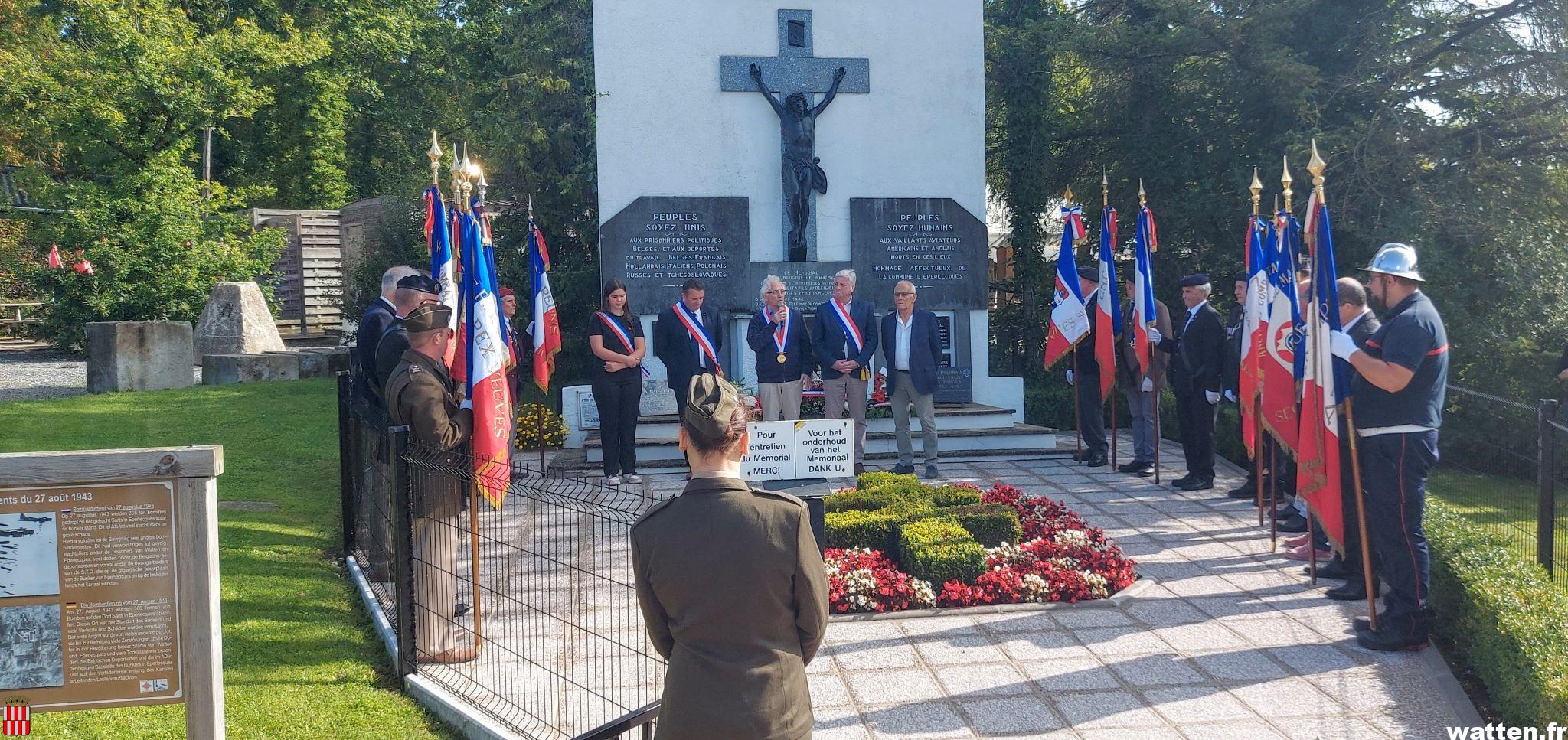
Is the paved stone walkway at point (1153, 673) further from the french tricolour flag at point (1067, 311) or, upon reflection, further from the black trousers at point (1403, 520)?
the french tricolour flag at point (1067, 311)

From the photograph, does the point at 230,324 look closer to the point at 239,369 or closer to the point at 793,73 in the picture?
the point at 239,369

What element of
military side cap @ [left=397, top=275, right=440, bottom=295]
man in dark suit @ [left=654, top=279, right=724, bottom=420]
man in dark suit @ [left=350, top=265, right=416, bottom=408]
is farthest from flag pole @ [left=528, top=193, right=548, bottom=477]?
military side cap @ [left=397, top=275, right=440, bottom=295]

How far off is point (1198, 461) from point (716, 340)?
4920 millimetres

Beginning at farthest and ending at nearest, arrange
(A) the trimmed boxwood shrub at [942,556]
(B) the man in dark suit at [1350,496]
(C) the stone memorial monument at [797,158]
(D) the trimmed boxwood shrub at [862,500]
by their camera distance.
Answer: (C) the stone memorial monument at [797,158]
(D) the trimmed boxwood shrub at [862,500]
(A) the trimmed boxwood shrub at [942,556]
(B) the man in dark suit at [1350,496]

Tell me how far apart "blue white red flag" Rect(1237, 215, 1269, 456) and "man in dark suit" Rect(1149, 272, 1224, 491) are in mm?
774

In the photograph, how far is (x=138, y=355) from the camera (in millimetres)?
15180

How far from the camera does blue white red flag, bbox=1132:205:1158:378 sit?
10625mm

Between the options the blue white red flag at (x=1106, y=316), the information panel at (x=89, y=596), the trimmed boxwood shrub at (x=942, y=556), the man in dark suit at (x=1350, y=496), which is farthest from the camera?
the blue white red flag at (x=1106, y=316)

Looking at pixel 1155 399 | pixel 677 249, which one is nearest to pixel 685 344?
pixel 677 249

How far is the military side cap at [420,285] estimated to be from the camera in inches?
254

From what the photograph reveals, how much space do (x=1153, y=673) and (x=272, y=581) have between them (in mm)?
5143

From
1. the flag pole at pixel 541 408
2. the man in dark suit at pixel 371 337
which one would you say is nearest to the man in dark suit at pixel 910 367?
the flag pole at pixel 541 408

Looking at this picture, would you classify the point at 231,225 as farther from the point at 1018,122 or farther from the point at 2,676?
the point at 2,676

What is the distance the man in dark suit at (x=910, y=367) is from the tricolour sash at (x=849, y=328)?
26cm
